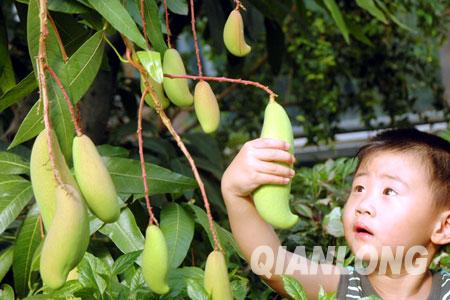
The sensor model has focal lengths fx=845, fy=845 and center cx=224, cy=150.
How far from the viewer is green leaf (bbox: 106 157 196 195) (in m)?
0.98

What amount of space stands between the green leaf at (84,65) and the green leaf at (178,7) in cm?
12

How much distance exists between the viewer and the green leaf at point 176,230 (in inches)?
36.6

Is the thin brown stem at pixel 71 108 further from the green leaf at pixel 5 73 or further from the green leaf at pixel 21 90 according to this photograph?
the green leaf at pixel 5 73

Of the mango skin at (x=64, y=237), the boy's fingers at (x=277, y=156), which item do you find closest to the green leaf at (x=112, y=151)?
the boy's fingers at (x=277, y=156)

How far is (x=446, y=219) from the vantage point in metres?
0.95

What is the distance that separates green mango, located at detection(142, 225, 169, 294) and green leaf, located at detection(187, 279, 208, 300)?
0.12 m

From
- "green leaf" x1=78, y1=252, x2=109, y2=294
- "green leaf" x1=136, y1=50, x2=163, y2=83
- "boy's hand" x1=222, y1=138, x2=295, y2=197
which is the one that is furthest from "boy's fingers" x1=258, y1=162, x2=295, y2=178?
"green leaf" x1=78, y1=252, x2=109, y2=294

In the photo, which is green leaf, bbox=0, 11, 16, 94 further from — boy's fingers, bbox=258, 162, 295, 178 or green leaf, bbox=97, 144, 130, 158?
boy's fingers, bbox=258, 162, 295, 178

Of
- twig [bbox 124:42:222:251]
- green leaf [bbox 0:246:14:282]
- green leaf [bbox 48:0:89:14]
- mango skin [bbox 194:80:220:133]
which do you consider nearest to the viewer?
twig [bbox 124:42:222:251]

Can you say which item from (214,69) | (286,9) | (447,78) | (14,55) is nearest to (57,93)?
(286,9)

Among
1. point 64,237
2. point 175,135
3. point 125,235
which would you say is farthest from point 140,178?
point 64,237

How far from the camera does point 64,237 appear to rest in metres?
0.50

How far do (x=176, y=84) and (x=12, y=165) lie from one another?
1.22ft

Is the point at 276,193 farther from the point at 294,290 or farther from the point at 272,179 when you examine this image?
the point at 294,290
